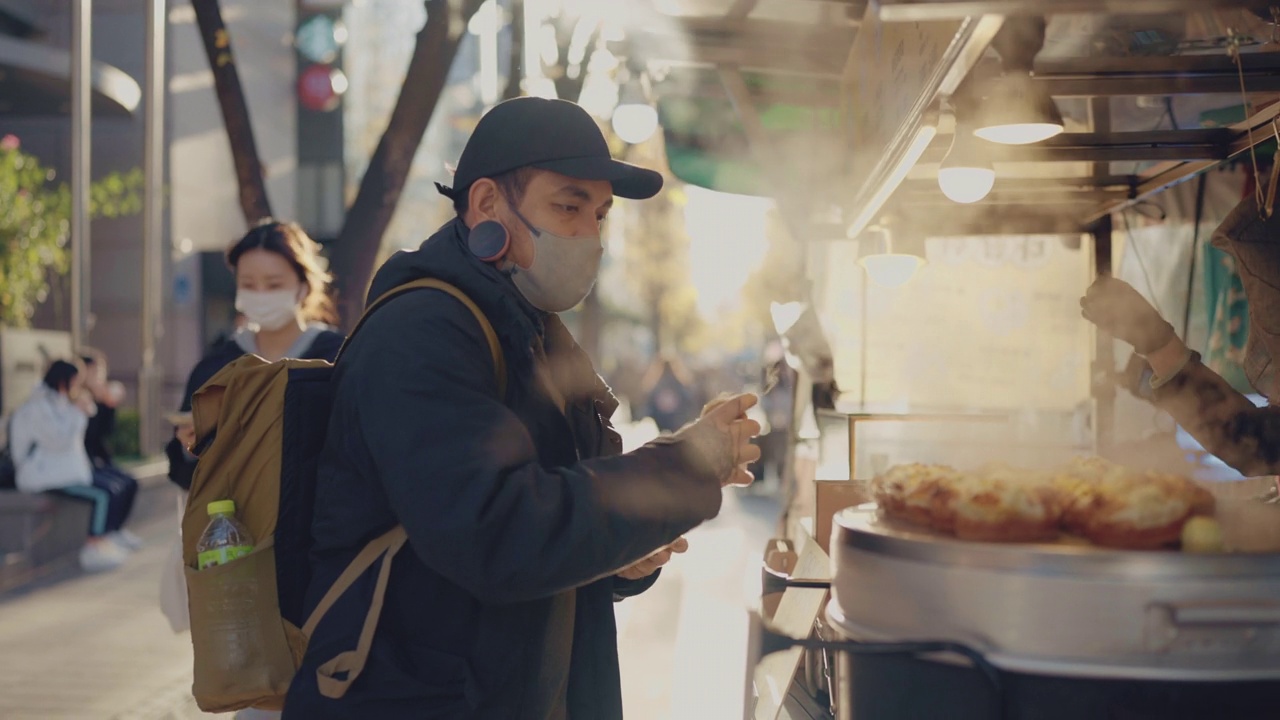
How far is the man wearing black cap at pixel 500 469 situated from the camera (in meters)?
2.00

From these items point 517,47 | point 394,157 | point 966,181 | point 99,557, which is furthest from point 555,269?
point 99,557

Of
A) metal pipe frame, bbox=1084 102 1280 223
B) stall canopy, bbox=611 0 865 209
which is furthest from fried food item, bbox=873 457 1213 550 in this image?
stall canopy, bbox=611 0 865 209

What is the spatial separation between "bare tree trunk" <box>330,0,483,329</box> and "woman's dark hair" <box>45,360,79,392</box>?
524 centimetres

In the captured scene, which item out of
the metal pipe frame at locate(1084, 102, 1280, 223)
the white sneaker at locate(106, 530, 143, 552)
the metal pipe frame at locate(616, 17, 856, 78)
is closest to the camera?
the metal pipe frame at locate(1084, 102, 1280, 223)

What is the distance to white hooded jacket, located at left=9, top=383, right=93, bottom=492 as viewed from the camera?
33.9 feet

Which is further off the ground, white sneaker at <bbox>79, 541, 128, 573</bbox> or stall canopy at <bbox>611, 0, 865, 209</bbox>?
stall canopy at <bbox>611, 0, 865, 209</bbox>

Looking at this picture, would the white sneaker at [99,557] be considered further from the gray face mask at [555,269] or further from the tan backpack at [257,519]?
the gray face mask at [555,269]

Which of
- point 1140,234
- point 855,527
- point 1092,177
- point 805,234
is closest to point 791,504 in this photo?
point 805,234

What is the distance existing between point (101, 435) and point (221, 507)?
34.1 feet

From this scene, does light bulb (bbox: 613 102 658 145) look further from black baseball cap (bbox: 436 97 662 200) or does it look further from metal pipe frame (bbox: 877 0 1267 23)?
metal pipe frame (bbox: 877 0 1267 23)

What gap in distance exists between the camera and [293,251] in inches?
190

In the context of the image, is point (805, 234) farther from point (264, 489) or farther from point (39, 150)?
point (39, 150)

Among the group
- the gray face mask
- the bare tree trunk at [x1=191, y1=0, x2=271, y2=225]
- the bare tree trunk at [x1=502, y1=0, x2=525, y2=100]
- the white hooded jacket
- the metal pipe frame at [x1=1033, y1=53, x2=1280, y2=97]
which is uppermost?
the bare tree trunk at [x1=502, y1=0, x2=525, y2=100]

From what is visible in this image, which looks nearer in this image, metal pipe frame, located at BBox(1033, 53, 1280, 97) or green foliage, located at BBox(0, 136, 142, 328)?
metal pipe frame, located at BBox(1033, 53, 1280, 97)
